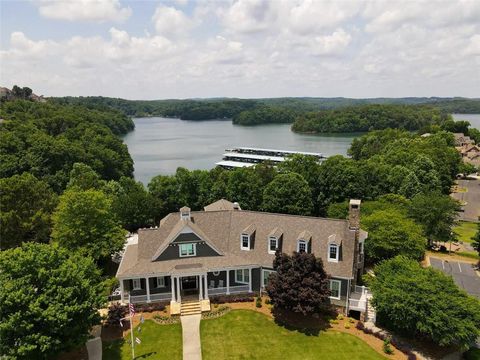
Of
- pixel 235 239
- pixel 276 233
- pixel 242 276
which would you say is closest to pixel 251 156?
pixel 235 239

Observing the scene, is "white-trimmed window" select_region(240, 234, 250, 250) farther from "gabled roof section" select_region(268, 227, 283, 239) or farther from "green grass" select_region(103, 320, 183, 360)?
"green grass" select_region(103, 320, 183, 360)

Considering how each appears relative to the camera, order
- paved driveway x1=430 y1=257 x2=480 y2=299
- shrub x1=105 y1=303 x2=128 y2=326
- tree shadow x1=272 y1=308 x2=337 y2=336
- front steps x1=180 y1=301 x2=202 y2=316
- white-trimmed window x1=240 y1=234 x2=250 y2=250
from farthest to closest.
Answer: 1. paved driveway x1=430 y1=257 x2=480 y2=299
2. white-trimmed window x1=240 y1=234 x2=250 y2=250
3. front steps x1=180 y1=301 x2=202 y2=316
4. tree shadow x1=272 y1=308 x2=337 y2=336
5. shrub x1=105 y1=303 x2=128 y2=326

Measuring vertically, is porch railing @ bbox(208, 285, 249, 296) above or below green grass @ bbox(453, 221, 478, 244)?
above

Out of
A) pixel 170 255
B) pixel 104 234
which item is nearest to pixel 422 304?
pixel 170 255

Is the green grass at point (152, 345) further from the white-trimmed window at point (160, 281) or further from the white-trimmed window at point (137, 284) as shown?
the white-trimmed window at point (160, 281)

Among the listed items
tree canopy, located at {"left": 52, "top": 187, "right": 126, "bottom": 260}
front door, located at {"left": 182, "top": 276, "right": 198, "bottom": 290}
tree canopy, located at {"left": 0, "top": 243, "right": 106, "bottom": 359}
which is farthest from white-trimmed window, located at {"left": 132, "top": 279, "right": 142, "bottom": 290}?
tree canopy, located at {"left": 0, "top": 243, "right": 106, "bottom": 359}

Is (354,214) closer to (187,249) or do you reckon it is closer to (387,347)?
(387,347)

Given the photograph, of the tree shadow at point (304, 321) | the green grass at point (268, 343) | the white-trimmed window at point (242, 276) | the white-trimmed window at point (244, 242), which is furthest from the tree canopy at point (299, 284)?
the white-trimmed window at point (244, 242)
